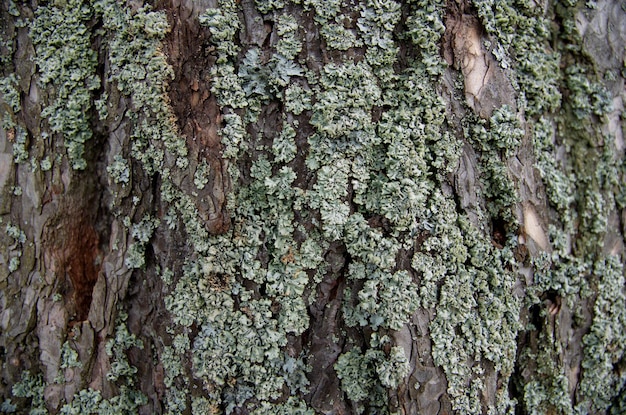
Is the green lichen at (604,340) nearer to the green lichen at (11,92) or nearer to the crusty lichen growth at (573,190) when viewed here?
the crusty lichen growth at (573,190)

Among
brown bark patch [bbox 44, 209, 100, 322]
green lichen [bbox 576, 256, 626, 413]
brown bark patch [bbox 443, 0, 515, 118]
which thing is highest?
brown bark patch [bbox 443, 0, 515, 118]

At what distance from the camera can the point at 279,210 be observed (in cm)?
156

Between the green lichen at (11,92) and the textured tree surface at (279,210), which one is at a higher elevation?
the green lichen at (11,92)

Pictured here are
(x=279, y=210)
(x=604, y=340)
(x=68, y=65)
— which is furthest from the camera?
(x=604, y=340)

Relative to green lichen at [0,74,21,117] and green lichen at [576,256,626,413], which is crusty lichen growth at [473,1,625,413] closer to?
green lichen at [576,256,626,413]

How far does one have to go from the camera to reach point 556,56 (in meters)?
1.89

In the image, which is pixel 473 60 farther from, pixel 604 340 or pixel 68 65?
pixel 68 65

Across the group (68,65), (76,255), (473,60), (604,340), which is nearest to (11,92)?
(68,65)

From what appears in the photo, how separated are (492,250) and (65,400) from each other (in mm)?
1534

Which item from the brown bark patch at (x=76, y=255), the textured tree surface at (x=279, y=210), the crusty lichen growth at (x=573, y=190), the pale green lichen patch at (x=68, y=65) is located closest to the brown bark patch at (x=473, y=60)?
the textured tree surface at (x=279, y=210)

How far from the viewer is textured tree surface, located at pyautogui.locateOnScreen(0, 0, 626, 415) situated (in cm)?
153

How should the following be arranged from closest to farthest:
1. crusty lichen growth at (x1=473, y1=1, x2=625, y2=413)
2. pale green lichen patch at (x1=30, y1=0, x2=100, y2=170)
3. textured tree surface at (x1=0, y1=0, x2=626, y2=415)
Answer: textured tree surface at (x1=0, y1=0, x2=626, y2=415), pale green lichen patch at (x1=30, y1=0, x2=100, y2=170), crusty lichen growth at (x1=473, y1=1, x2=625, y2=413)

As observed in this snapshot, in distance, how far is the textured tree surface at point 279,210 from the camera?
5.02ft

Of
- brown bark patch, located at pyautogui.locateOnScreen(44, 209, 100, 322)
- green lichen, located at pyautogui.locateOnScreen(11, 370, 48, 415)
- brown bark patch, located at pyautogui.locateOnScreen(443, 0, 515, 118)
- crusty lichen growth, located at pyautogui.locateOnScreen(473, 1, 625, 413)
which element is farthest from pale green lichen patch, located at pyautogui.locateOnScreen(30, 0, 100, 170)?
crusty lichen growth, located at pyautogui.locateOnScreen(473, 1, 625, 413)
